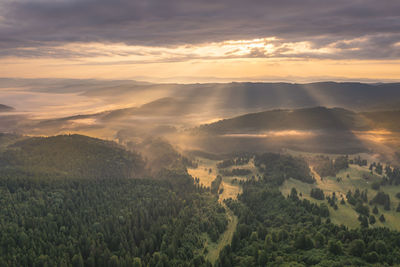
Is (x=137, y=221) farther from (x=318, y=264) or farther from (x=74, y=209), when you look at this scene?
(x=318, y=264)

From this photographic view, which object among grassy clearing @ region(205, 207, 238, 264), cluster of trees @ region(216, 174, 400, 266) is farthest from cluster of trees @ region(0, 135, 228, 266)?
cluster of trees @ region(216, 174, 400, 266)

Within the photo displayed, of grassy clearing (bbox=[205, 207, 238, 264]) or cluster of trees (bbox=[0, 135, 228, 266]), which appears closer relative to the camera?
cluster of trees (bbox=[0, 135, 228, 266])

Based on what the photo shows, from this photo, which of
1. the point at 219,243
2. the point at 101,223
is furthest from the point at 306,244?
the point at 101,223

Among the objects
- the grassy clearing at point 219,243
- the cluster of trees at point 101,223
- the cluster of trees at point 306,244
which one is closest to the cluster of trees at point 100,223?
the cluster of trees at point 101,223

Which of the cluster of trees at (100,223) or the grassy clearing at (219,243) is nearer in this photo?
the cluster of trees at (100,223)

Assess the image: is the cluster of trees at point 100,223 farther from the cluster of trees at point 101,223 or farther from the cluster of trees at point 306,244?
the cluster of trees at point 306,244

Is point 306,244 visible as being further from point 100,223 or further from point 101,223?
point 100,223

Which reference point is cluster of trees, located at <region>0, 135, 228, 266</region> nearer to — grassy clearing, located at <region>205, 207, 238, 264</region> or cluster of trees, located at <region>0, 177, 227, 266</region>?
cluster of trees, located at <region>0, 177, 227, 266</region>

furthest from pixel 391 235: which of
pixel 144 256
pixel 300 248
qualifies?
pixel 144 256
